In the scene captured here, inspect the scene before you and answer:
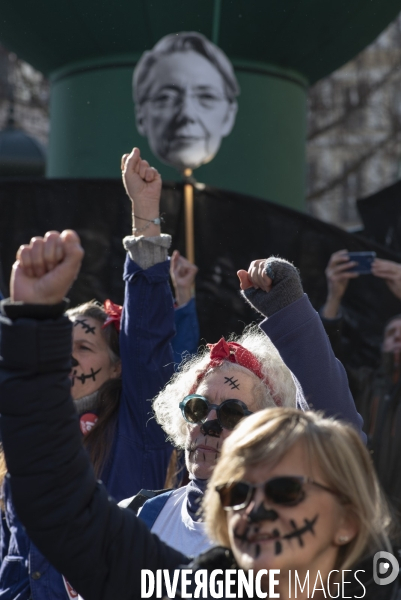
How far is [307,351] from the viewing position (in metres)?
2.01

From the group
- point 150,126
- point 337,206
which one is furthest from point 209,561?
point 337,206

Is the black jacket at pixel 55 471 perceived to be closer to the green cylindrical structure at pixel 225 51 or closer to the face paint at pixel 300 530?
the face paint at pixel 300 530

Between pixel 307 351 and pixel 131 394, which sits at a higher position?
pixel 307 351

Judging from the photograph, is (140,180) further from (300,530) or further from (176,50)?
(176,50)

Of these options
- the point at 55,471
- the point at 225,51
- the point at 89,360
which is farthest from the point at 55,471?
the point at 225,51

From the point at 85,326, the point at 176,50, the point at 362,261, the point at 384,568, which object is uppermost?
the point at 176,50

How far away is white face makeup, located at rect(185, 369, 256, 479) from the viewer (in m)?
2.27

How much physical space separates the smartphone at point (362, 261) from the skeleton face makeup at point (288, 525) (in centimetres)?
278

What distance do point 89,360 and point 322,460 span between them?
1.60m

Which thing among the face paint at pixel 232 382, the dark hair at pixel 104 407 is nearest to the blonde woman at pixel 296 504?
the face paint at pixel 232 382

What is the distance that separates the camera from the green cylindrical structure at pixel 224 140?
6.53 meters

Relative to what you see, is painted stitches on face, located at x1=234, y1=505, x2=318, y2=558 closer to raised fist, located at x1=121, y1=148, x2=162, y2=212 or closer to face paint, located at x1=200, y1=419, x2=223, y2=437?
face paint, located at x1=200, y1=419, x2=223, y2=437

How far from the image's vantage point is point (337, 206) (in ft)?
79.5

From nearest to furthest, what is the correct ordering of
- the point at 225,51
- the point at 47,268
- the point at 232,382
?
the point at 47,268
the point at 232,382
the point at 225,51
